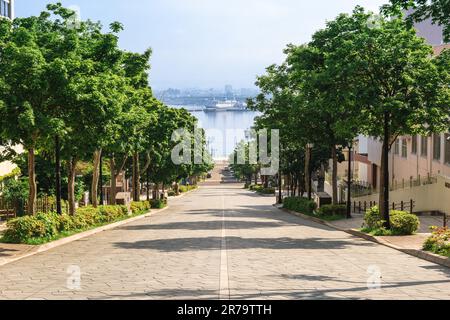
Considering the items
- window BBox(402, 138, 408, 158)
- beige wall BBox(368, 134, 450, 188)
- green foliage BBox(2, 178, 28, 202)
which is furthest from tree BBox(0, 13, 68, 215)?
window BBox(402, 138, 408, 158)

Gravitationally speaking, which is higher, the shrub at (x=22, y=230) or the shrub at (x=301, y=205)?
the shrub at (x=22, y=230)

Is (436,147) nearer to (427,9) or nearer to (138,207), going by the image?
(138,207)

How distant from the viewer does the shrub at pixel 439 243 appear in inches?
660

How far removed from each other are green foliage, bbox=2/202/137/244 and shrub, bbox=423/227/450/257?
12.0 m

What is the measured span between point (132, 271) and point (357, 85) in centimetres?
1285

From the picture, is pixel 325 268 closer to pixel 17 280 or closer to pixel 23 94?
pixel 17 280

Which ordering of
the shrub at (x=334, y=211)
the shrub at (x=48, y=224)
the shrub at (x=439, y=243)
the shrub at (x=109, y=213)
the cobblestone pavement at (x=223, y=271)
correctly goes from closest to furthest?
the cobblestone pavement at (x=223, y=271)
the shrub at (x=439, y=243)
the shrub at (x=48, y=224)
the shrub at (x=109, y=213)
the shrub at (x=334, y=211)

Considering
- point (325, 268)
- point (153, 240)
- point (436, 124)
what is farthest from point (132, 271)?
point (436, 124)

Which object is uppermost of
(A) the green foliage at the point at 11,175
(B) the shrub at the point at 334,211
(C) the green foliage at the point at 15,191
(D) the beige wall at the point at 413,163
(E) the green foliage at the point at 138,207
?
(D) the beige wall at the point at 413,163

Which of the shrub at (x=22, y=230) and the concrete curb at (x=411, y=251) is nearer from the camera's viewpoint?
the concrete curb at (x=411, y=251)

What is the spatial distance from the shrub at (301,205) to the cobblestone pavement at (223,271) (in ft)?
63.6

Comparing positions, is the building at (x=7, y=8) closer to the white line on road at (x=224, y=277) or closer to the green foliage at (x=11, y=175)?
the green foliage at (x=11, y=175)

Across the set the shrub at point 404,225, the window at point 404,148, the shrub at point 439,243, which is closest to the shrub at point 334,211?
the shrub at point 404,225

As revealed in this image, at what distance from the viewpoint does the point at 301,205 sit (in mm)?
44625
